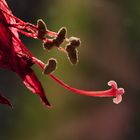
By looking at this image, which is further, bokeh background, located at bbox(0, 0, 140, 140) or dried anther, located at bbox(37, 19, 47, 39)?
bokeh background, located at bbox(0, 0, 140, 140)

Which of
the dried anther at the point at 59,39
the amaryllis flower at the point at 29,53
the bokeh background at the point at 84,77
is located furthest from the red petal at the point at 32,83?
the bokeh background at the point at 84,77

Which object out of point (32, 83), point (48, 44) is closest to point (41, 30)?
point (48, 44)

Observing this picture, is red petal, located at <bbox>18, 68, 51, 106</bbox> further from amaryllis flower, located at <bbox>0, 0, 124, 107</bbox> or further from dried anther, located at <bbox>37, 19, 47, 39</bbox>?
dried anther, located at <bbox>37, 19, 47, 39</bbox>

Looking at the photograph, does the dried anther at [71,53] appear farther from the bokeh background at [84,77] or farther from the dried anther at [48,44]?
the bokeh background at [84,77]

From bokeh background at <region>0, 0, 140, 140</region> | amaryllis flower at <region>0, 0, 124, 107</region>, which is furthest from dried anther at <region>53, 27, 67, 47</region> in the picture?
bokeh background at <region>0, 0, 140, 140</region>

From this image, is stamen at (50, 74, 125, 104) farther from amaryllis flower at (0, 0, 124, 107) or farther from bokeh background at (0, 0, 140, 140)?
bokeh background at (0, 0, 140, 140)

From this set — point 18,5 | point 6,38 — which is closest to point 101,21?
point 18,5

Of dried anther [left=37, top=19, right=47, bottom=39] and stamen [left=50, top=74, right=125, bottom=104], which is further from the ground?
dried anther [left=37, top=19, right=47, bottom=39]

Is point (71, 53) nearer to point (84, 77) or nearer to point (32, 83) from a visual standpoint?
point (32, 83)
